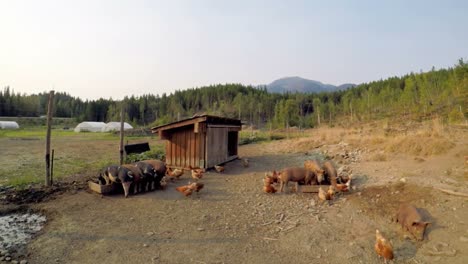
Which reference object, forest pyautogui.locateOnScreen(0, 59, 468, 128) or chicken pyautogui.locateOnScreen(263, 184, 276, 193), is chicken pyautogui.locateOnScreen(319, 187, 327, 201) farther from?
forest pyautogui.locateOnScreen(0, 59, 468, 128)

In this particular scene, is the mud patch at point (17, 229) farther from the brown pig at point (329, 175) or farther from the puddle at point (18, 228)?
the brown pig at point (329, 175)

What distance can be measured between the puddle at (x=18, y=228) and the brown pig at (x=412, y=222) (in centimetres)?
741

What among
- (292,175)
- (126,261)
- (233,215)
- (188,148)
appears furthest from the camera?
(188,148)

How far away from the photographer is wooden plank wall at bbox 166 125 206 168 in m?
11.6

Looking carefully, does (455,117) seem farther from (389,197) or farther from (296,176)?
(296,176)

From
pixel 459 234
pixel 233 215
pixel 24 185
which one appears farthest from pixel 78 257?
pixel 459 234

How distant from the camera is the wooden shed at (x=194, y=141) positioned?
38.0ft

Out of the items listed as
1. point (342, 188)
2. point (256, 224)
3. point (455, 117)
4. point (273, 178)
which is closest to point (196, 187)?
point (273, 178)

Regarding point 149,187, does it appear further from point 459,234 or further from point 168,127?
point 459,234

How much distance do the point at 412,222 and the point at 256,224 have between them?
3.14 m

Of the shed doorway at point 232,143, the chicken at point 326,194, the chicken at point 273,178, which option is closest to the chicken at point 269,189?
the chicken at point 273,178

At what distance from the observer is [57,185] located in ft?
29.0

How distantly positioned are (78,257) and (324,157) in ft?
40.6

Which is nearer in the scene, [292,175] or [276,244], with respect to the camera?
[276,244]
